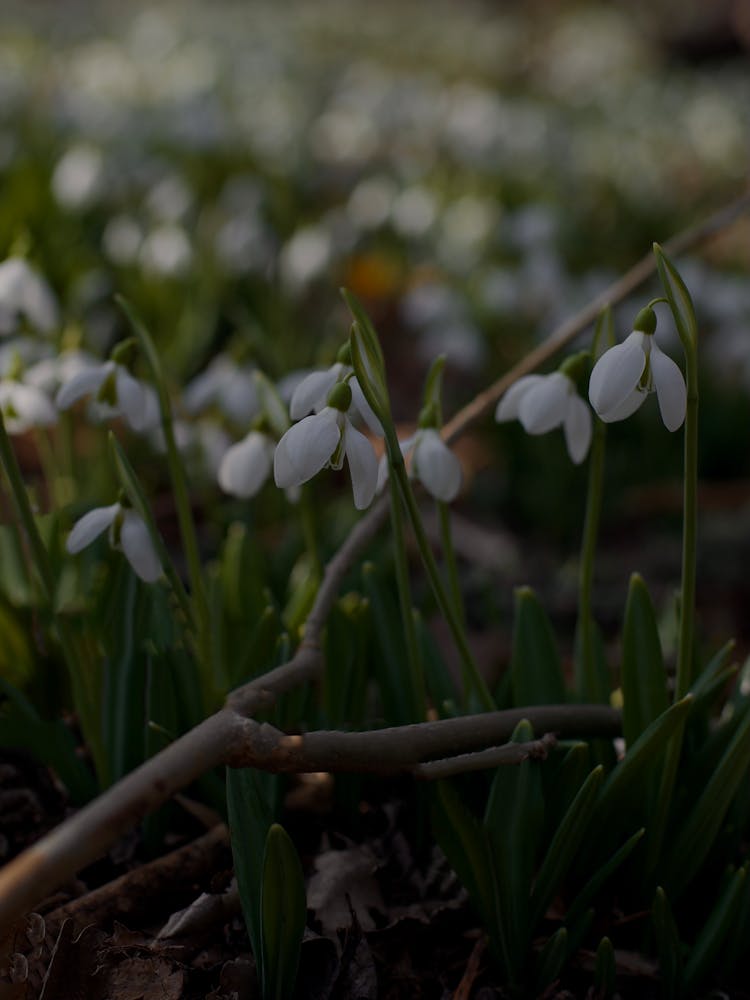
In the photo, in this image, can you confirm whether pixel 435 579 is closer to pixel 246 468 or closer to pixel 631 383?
pixel 631 383

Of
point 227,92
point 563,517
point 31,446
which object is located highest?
point 227,92

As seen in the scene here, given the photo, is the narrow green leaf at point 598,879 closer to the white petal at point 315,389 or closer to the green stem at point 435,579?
the green stem at point 435,579

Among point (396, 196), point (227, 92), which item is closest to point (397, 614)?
point (396, 196)

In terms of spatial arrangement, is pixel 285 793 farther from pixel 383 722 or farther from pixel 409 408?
pixel 409 408

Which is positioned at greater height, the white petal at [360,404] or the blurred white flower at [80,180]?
the blurred white flower at [80,180]

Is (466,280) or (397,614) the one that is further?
(466,280)

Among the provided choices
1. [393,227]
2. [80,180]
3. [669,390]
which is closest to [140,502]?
[669,390]

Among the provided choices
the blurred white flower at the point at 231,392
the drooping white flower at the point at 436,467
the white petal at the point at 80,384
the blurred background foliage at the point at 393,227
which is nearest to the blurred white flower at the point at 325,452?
the drooping white flower at the point at 436,467
